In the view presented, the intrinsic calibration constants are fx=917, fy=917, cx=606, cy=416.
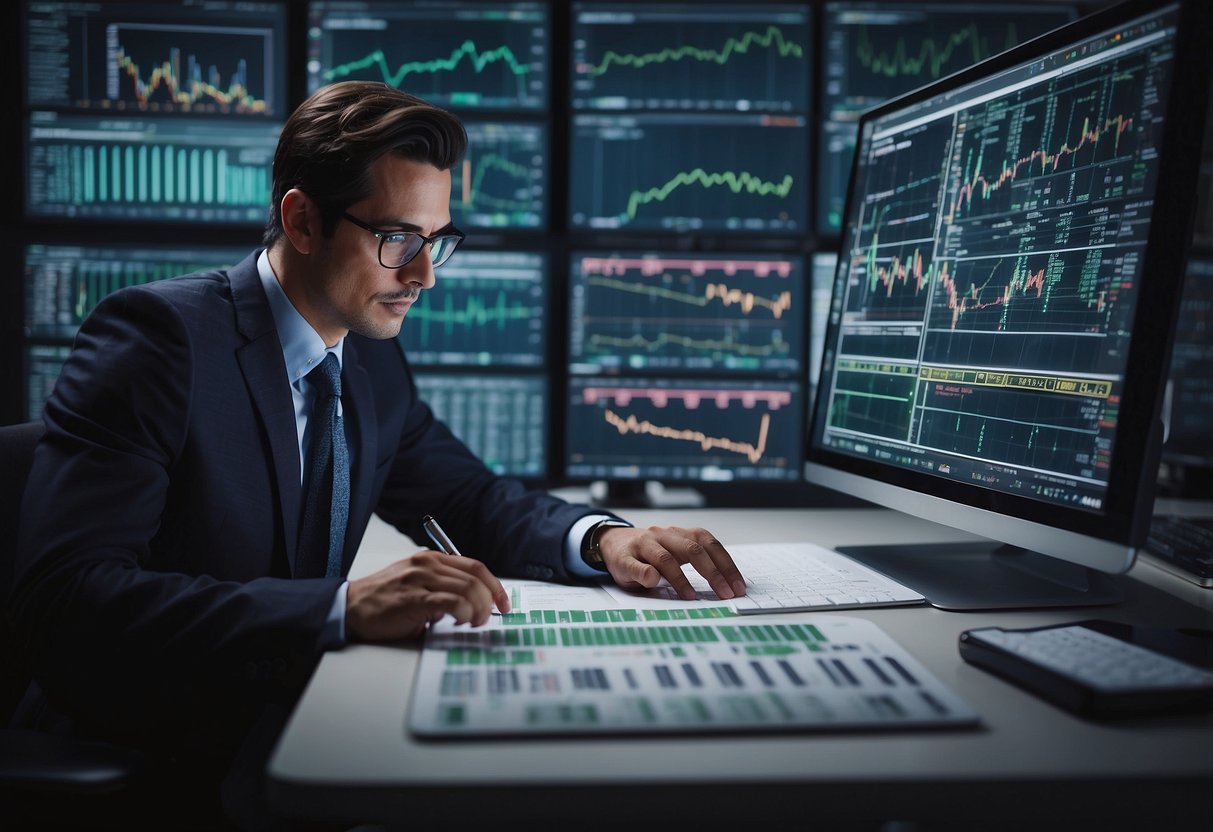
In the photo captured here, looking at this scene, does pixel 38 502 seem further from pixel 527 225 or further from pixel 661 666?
pixel 527 225

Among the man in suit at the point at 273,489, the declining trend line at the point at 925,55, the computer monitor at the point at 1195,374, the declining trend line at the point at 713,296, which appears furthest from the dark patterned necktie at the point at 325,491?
the computer monitor at the point at 1195,374

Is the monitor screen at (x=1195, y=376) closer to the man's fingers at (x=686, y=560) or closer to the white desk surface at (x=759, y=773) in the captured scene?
the man's fingers at (x=686, y=560)

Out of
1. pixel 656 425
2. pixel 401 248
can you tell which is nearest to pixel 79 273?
pixel 401 248

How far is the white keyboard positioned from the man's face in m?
0.58

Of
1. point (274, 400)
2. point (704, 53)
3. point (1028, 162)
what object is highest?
point (704, 53)

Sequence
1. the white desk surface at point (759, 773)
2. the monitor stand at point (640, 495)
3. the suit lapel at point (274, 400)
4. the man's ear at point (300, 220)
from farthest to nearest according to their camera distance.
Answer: the monitor stand at point (640, 495)
the man's ear at point (300, 220)
the suit lapel at point (274, 400)
the white desk surface at point (759, 773)

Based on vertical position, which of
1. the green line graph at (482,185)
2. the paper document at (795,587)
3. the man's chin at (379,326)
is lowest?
the paper document at (795,587)

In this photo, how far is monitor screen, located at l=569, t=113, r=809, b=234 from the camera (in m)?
2.02

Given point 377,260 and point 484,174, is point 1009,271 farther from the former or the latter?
point 484,174

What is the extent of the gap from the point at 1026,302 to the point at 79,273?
1.90 metres

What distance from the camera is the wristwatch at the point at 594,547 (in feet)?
3.70

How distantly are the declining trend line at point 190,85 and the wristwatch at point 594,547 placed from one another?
4.53 ft

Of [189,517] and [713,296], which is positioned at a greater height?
[713,296]

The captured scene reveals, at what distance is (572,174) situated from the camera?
2020 millimetres
